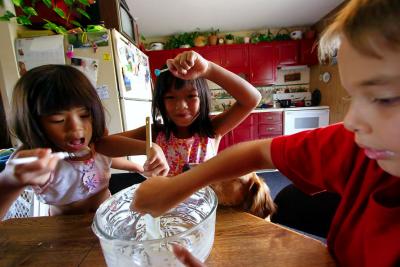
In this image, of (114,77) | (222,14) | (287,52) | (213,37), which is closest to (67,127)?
(114,77)

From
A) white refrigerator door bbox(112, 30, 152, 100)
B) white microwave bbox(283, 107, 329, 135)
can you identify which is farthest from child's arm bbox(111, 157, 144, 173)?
white microwave bbox(283, 107, 329, 135)

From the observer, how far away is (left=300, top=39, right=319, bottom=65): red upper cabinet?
3430mm

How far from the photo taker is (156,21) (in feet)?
9.78

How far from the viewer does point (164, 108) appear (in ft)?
3.35

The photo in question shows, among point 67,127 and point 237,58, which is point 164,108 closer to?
point 67,127

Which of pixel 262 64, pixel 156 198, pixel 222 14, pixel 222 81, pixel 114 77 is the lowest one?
pixel 156 198

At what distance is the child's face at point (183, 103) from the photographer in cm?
93

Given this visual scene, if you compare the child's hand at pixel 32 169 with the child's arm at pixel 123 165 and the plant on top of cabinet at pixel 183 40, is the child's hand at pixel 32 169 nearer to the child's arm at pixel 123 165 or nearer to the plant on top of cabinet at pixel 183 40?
the child's arm at pixel 123 165

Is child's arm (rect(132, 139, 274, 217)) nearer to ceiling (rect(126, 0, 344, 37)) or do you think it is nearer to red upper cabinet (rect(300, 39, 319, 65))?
ceiling (rect(126, 0, 344, 37))

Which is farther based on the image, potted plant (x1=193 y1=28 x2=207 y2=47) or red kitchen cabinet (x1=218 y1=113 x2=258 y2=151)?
potted plant (x1=193 y1=28 x2=207 y2=47)

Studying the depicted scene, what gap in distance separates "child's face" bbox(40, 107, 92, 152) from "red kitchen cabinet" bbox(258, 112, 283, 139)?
2.78m

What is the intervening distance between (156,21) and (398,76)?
3181mm

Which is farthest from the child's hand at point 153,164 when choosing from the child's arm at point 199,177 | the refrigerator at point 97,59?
the refrigerator at point 97,59

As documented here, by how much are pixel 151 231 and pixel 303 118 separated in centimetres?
309
